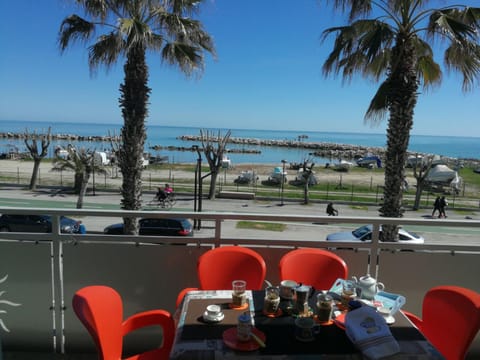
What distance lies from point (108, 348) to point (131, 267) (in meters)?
0.97

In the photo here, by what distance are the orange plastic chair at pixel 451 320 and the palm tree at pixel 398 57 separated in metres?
4.55

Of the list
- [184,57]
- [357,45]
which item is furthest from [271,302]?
[184,57]

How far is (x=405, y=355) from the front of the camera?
1.71 meters

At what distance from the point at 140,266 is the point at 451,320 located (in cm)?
225

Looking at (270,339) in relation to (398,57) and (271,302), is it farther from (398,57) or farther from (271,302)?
(398,57)

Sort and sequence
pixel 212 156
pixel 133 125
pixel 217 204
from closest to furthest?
pixel 133 125
pixel 217 204
pixel 212 156

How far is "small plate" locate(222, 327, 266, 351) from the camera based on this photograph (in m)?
1.75

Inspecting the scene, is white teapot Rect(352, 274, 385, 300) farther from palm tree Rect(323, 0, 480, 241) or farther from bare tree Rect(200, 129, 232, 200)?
bare tree Rect(200, 129, 232, 200)

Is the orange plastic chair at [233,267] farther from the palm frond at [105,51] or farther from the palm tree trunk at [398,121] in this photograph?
the palm frond at [105,51]

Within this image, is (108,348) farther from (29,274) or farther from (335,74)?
(335,74)

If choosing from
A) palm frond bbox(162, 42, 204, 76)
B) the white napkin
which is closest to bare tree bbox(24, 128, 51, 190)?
palm frond bbox(162, 42, 204, 76)

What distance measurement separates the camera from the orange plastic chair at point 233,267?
281 centimetres

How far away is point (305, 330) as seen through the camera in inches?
72.1

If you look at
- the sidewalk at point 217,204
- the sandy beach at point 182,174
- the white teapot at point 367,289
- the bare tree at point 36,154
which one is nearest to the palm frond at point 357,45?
the white teapot at point 367,289
